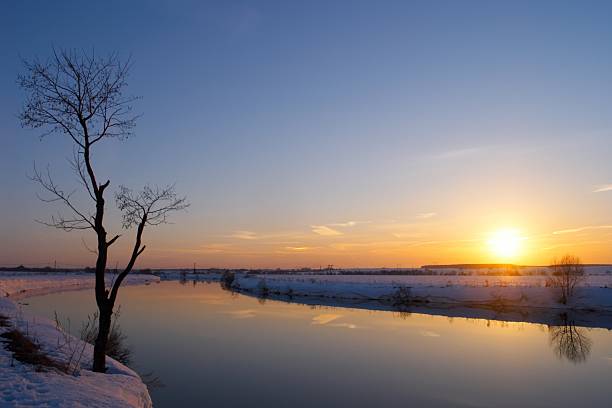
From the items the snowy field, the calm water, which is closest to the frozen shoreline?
the snowy field

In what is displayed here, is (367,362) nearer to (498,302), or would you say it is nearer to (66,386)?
(66,386)

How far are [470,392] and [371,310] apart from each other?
2637 cm

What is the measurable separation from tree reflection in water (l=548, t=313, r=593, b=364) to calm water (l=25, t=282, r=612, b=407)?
0.05 meters

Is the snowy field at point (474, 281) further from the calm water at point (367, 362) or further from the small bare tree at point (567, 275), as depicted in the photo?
the calm water at point (367, 362)

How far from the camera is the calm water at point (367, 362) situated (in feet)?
43.2

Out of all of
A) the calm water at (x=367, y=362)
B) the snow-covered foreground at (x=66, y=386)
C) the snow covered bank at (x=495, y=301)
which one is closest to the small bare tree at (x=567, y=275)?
the snow covered bank at (x=495, y=301)

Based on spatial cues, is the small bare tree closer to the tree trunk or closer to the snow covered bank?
the snow covered bank

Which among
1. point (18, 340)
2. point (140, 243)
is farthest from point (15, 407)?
point (18, 340)

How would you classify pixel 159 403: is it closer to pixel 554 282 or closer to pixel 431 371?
pixel 431 371

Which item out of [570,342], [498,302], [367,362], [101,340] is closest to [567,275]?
[498,302]

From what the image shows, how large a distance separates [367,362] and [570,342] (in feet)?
38.7

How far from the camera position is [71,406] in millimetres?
7422

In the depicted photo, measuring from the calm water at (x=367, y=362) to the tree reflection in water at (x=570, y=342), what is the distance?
0.17 feet

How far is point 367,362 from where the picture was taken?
17953 millimetres
